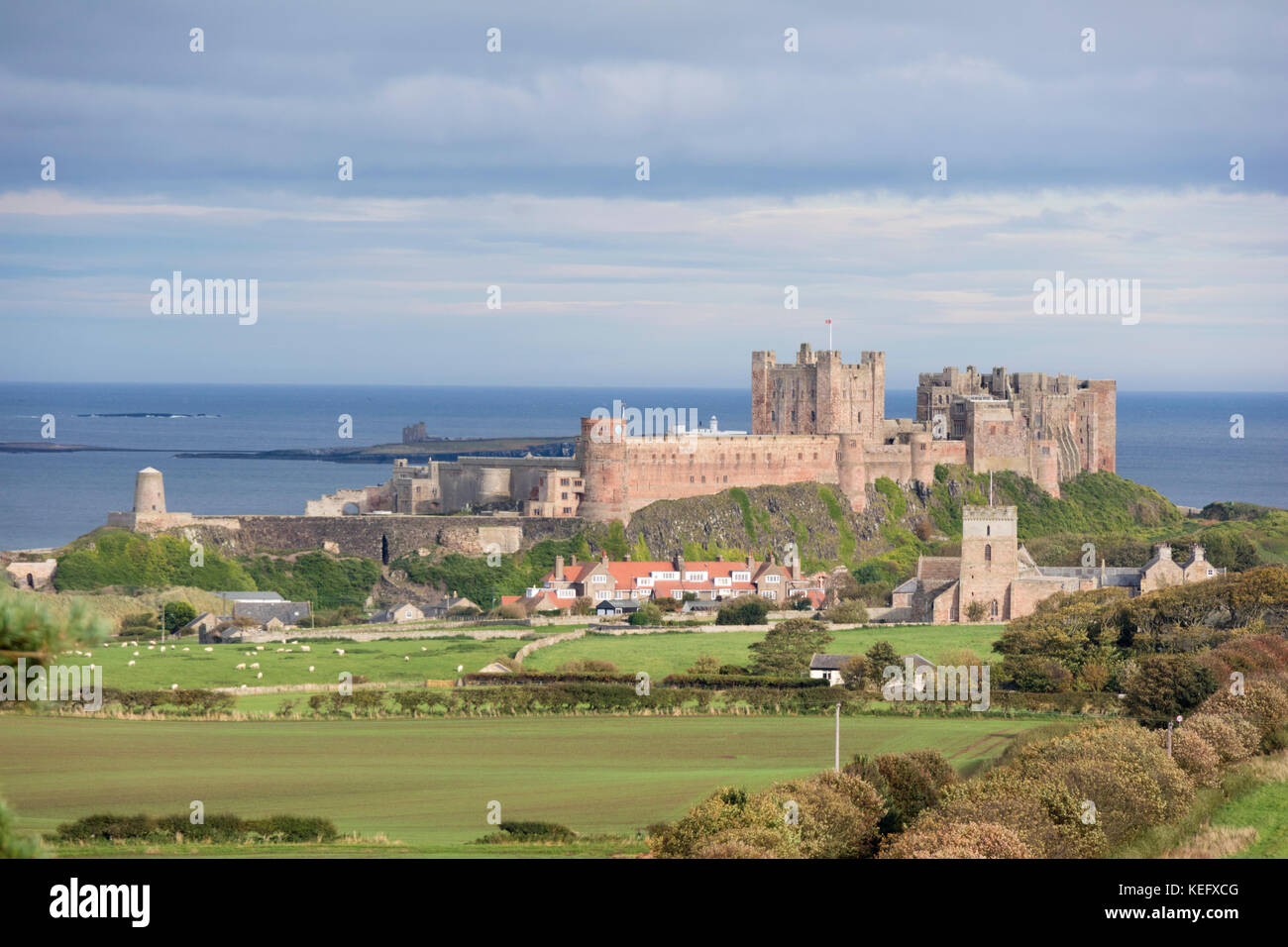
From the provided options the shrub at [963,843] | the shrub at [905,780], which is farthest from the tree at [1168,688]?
the shrub at [963,843]

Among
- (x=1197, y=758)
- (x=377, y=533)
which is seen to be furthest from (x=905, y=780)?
(x=377, y=533)

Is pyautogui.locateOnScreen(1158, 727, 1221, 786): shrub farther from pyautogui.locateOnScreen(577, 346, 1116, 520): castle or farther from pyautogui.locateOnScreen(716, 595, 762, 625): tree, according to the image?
pyautogui.locateOnScreen(577, 346, 1116, 520): castle

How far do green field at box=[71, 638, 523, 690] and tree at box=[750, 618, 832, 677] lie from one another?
7528 mm

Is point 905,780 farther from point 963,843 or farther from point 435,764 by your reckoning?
point 435,764

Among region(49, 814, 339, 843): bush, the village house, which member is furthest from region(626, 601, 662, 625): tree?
region(49, 814, 339, 843): bush

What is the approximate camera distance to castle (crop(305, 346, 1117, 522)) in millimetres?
70375

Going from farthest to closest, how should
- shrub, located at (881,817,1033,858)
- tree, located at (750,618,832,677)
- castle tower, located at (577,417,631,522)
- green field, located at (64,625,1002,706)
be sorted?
castle tower, located at (577,417,631,522)
tree, located at (750,618,832,677)
green field, located at (64,625,1002,706)
shrub, located at (881,817,1033,858)

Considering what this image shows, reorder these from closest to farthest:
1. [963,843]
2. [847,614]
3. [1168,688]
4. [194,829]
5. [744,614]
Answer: [963,843] < [194,829] < [1168,688] < [847,614] < [744,614]

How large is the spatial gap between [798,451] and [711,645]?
1043 inches

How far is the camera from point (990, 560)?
54312 mm

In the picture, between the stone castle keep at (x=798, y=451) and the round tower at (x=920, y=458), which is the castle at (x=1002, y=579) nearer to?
the stone castle keep at (x=798, y=451)

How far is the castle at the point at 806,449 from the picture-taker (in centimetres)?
7038

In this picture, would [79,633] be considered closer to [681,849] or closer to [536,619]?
[681,849]
